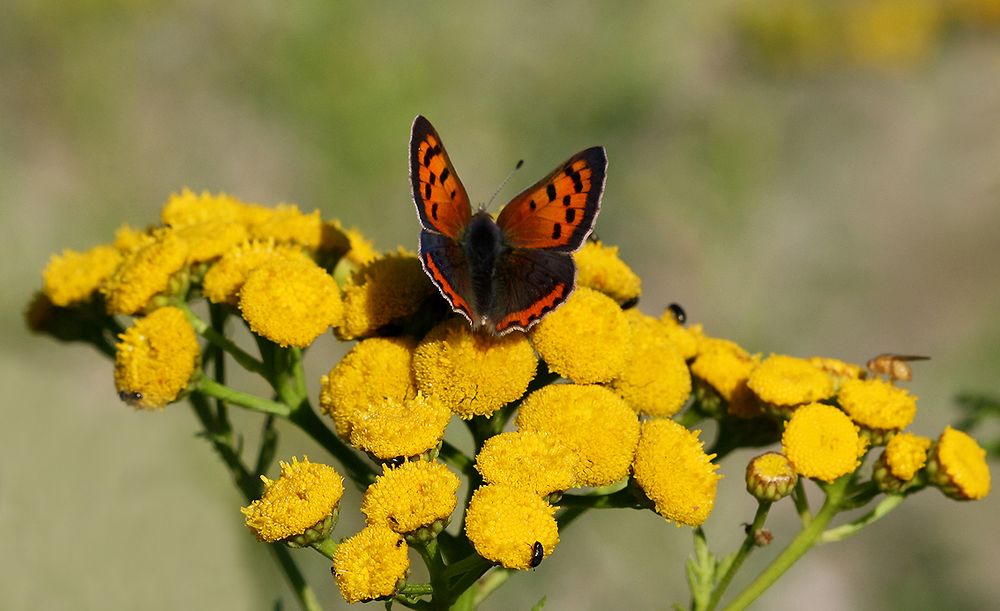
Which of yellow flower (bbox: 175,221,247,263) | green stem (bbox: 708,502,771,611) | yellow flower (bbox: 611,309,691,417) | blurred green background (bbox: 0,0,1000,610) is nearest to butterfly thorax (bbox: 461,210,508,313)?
yellow flower (bbox: 611,309,691,417)

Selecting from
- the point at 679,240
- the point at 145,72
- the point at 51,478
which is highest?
the point at 145,72

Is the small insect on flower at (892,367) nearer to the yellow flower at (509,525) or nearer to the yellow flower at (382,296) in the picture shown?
the yellow flower at (509,525)

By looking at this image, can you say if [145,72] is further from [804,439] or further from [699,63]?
[804,439]

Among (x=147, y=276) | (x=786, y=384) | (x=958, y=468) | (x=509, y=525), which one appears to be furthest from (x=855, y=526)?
(x=147, y=276)

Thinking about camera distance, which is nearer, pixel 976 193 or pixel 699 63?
pixel 976 193

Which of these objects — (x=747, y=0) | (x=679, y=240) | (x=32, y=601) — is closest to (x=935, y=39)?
(x=747, y=0)

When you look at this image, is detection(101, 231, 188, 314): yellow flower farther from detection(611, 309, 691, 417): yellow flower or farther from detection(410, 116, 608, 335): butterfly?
detection(611, 309, 691, 417): yellow flower
